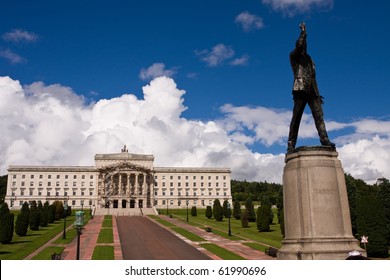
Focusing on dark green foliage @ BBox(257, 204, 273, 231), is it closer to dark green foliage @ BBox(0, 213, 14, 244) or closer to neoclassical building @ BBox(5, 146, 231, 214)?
dark green foliage @ BBox(0, 213, 14, 244)

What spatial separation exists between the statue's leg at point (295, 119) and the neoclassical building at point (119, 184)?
4225 inches

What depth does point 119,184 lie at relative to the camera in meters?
121

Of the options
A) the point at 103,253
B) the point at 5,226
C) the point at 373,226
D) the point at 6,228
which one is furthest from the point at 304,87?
the point at 5,226

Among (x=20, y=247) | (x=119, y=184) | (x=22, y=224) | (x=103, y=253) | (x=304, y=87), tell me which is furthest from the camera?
(x=119, y=184)

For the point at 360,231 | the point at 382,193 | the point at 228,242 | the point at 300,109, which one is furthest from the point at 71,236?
the point at 300,109

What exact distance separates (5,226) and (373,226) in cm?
3675

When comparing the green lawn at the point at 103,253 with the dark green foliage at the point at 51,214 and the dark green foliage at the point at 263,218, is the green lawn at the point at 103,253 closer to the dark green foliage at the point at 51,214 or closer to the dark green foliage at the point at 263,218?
the dark green foliage at the point at 263,218

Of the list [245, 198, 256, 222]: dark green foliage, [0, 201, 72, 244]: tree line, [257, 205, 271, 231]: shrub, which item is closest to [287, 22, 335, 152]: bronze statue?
[0, 201, 72, 244]: tree line

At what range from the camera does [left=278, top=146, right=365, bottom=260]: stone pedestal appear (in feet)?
34.4

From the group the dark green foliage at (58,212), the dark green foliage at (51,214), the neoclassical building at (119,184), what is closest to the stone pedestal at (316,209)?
the dark green foliage at (51,214)

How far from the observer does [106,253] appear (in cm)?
3316

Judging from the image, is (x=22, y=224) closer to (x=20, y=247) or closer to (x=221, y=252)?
(x=20, y=247)
